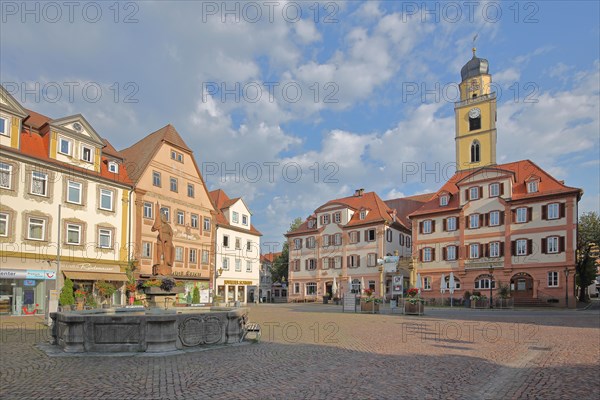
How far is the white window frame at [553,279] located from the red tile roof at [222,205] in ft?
99.7

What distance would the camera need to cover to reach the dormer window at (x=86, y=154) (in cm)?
3273

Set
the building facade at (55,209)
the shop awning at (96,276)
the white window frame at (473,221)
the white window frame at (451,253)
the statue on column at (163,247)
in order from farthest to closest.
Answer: the white window frame at (451,253) < the white window frame at (473,221) < the shop awning at (96,276) < the building facade at (55,209) < the statue on column at (163,247)

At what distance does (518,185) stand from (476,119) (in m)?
22.7

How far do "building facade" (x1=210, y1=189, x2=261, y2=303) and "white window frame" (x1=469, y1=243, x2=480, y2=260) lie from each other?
23.5m

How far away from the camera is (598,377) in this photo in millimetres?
9172

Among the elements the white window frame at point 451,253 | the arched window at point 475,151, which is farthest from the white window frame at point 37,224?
the arched window at point 475,151

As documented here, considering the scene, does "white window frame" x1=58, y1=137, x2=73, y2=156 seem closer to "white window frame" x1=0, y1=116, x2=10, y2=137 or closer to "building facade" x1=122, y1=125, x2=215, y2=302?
"white window frame" x1=0, y1=116, x2=10, y2=137

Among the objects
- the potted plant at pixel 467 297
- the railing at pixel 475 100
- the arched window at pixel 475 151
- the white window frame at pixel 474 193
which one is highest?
the railing at pixel 475 100

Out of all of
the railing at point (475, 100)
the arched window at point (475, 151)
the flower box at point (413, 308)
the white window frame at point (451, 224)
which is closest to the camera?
the flower box at point (413, 308)

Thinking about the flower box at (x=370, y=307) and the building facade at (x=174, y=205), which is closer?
the flower box at (x=370, y=307)

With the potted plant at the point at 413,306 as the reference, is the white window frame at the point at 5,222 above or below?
above

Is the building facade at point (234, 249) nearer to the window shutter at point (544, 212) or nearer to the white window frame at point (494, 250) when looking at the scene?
the white window frame at point (494, 250)

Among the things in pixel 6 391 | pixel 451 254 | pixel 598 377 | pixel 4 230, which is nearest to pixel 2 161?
pixel 4 230

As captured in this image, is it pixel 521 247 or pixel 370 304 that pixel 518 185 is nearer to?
pixel 521 247
